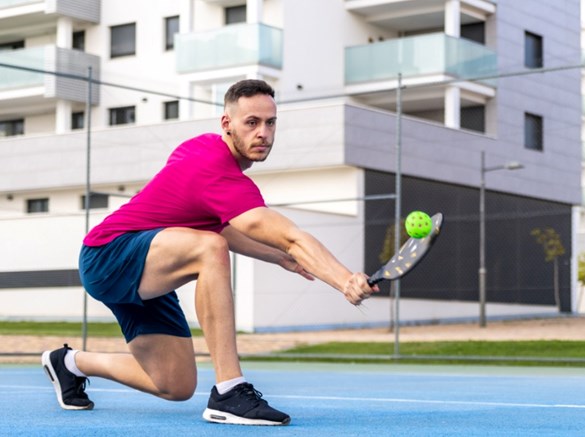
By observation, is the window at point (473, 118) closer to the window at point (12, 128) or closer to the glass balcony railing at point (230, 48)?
the glass balcony railing at point (230, 48)

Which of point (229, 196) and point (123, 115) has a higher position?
point (123, 115)

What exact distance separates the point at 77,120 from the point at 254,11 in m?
8.39

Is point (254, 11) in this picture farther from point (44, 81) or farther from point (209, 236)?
point (209, 236)

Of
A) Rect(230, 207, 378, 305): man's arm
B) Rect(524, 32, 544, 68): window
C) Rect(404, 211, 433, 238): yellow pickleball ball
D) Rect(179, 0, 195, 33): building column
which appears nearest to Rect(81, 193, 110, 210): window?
Rect(179, 0, 195, 33): building column

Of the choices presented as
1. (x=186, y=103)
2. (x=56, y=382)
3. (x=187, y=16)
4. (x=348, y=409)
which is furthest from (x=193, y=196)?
(x=187, y=16)

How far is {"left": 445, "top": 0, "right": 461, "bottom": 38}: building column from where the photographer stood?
33906 millimetres

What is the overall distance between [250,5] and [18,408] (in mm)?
26859

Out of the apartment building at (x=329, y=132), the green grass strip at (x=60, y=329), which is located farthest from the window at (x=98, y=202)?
the green grass strip at (x=60, y=329)

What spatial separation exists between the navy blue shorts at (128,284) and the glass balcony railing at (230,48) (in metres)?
25.2

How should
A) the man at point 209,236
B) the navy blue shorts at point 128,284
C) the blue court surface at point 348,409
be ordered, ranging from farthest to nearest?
the navy blue shorts at point 128,284 < the man at point 209,236 < the blue court surface at point 348,409

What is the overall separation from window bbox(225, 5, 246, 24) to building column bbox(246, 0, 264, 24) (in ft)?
5.58

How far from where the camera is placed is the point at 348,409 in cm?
646

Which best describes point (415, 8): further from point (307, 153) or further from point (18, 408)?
point (18, 408)

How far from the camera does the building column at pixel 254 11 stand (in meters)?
32.3
